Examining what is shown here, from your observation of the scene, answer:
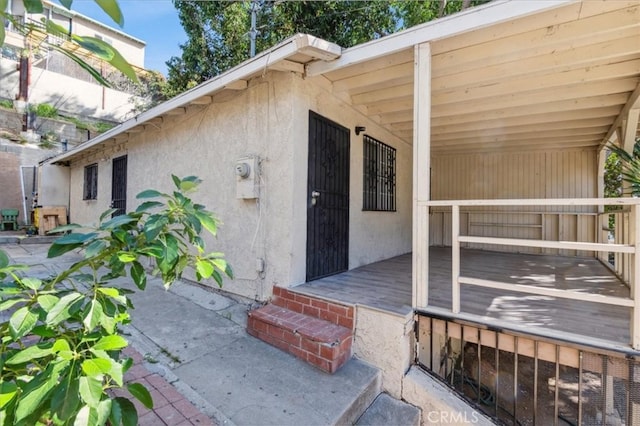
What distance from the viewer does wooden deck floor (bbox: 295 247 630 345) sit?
293 cm

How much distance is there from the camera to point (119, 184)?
732 centimetres

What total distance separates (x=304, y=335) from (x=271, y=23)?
11.1 meters

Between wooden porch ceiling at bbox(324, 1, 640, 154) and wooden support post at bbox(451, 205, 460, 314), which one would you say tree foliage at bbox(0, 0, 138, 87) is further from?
wooden porch ceiling at bbox(324, 1, 640, 154)

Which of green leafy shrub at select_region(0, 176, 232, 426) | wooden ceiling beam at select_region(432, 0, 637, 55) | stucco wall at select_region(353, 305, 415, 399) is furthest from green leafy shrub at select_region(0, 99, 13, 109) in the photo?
stucco wall at select_region(353, 305, 415, 399)

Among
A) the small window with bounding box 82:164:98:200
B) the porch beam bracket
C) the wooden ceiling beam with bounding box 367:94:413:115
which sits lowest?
the small window with bounding box 82:164:98:200

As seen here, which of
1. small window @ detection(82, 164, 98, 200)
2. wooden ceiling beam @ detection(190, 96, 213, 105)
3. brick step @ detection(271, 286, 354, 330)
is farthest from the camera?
small window @ detection(82, 164, 98, 200)

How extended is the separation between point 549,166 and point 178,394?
873 cm

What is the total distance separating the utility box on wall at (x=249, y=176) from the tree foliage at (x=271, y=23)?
8.24m

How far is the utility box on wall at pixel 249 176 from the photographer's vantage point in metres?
4.12

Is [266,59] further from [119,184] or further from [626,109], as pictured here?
[119,184]

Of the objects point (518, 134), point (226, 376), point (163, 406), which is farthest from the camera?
point (518, 134)

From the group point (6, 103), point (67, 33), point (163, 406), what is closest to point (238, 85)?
point (67, 33)

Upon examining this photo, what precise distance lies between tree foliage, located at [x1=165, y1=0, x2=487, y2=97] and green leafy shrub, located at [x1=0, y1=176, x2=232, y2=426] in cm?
1079

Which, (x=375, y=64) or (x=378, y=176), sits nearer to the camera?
(x=375, y=64)
